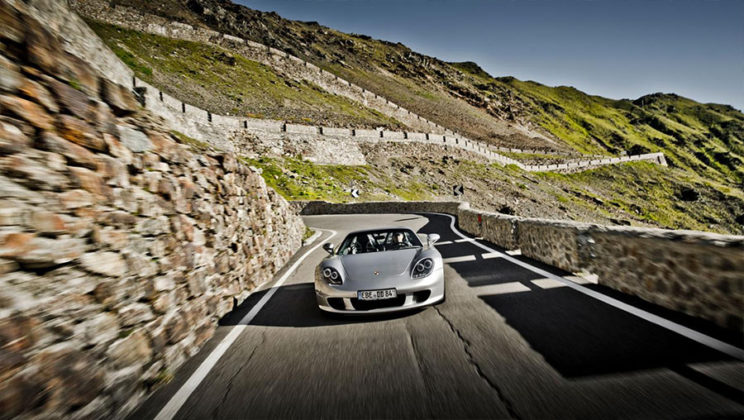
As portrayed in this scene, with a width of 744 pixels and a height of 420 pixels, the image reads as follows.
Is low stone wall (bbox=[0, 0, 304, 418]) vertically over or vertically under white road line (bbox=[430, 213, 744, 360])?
over

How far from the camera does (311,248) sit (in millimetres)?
11352

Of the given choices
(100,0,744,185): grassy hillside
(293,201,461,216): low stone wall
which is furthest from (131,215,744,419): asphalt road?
(100,0,744,185): grassy hillside

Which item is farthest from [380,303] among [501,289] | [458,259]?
[458,259]

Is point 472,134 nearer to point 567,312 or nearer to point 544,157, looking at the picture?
point 544,157

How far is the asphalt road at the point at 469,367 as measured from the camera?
2227 millimetres

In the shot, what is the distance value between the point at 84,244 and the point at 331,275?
2726 mm

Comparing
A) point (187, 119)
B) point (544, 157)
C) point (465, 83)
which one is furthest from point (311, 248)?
point (465, 83)

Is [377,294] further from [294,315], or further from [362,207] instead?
[362,207]

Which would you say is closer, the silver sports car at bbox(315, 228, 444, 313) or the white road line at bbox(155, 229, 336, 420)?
the white road line at bbox(155, 229, 336, 420)

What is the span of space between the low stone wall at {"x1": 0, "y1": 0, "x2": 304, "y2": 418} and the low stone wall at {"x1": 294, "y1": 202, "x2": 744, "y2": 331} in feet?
18.3

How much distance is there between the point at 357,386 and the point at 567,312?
2.92m

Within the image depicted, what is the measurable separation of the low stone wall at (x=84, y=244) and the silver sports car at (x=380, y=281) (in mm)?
1617

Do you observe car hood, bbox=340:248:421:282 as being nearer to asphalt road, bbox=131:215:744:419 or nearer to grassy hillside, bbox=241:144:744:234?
asphalt road, bbox=131:215:744:419

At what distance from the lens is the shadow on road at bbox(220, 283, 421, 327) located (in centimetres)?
427
